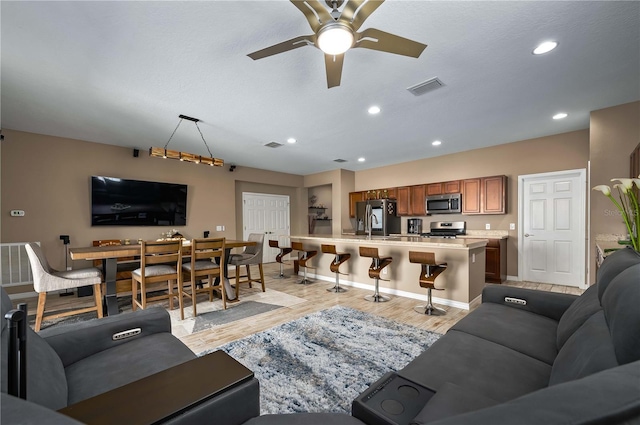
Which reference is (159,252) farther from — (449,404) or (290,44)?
(449,404)

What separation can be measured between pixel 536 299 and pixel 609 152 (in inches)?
119

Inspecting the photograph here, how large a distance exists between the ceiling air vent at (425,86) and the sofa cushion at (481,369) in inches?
101

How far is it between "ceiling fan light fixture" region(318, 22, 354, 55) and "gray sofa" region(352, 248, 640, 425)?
6.01 ft

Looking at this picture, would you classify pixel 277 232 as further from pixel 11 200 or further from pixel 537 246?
pixel 537 246

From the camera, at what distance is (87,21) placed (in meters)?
1.92

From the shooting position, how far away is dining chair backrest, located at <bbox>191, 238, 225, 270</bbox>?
3.33 metres

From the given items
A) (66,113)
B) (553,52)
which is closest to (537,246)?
(553,52)

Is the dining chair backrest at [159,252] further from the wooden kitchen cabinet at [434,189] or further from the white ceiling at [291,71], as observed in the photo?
the wooden kitchen cabinet at [434,189]

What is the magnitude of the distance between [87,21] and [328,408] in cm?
326

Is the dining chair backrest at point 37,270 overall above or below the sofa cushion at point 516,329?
above

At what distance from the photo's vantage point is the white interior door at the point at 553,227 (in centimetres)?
448

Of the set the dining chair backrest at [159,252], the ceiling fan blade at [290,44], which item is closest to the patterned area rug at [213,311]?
the dining chair backrest at [159,252]

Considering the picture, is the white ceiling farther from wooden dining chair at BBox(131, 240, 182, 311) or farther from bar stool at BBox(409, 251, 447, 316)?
bar stool at BBox(409, 251, 447, 316)

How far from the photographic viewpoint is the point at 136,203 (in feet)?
16.9
